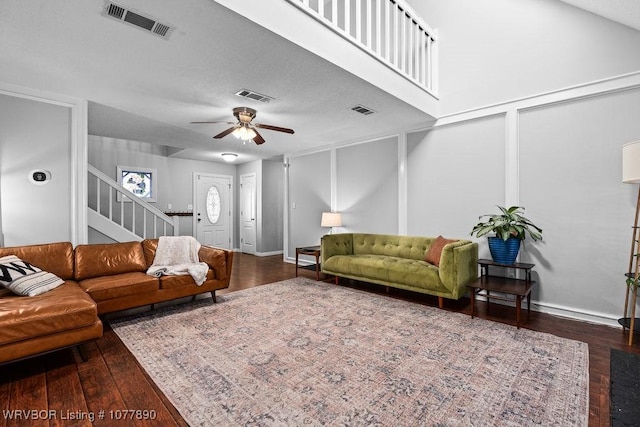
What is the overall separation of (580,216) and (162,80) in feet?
15.2

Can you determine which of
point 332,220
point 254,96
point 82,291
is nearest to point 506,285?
point 332,220

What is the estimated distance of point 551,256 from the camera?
3.46 meters

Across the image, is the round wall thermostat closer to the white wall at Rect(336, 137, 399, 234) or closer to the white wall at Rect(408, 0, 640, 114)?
the white wall at Rect(336, 137, 399, 234)

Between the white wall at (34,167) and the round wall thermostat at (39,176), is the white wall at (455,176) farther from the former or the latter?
the round wall thermostat at (39,176)

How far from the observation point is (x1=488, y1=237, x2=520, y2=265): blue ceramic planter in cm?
340

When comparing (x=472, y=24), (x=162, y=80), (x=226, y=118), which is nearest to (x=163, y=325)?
Result: (x=162, y=80)

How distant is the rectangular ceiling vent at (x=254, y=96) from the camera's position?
334 cm

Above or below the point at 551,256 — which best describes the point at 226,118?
above

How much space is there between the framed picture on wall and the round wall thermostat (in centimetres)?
290

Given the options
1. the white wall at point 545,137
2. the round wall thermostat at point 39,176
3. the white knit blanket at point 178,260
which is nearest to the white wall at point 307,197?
the white wall at point 545,137

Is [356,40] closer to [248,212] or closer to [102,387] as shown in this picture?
[102,387]

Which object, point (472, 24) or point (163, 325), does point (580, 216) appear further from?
point (163, 325)

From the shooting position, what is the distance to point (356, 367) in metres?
2.22

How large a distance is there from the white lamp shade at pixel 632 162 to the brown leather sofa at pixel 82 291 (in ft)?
13.6
